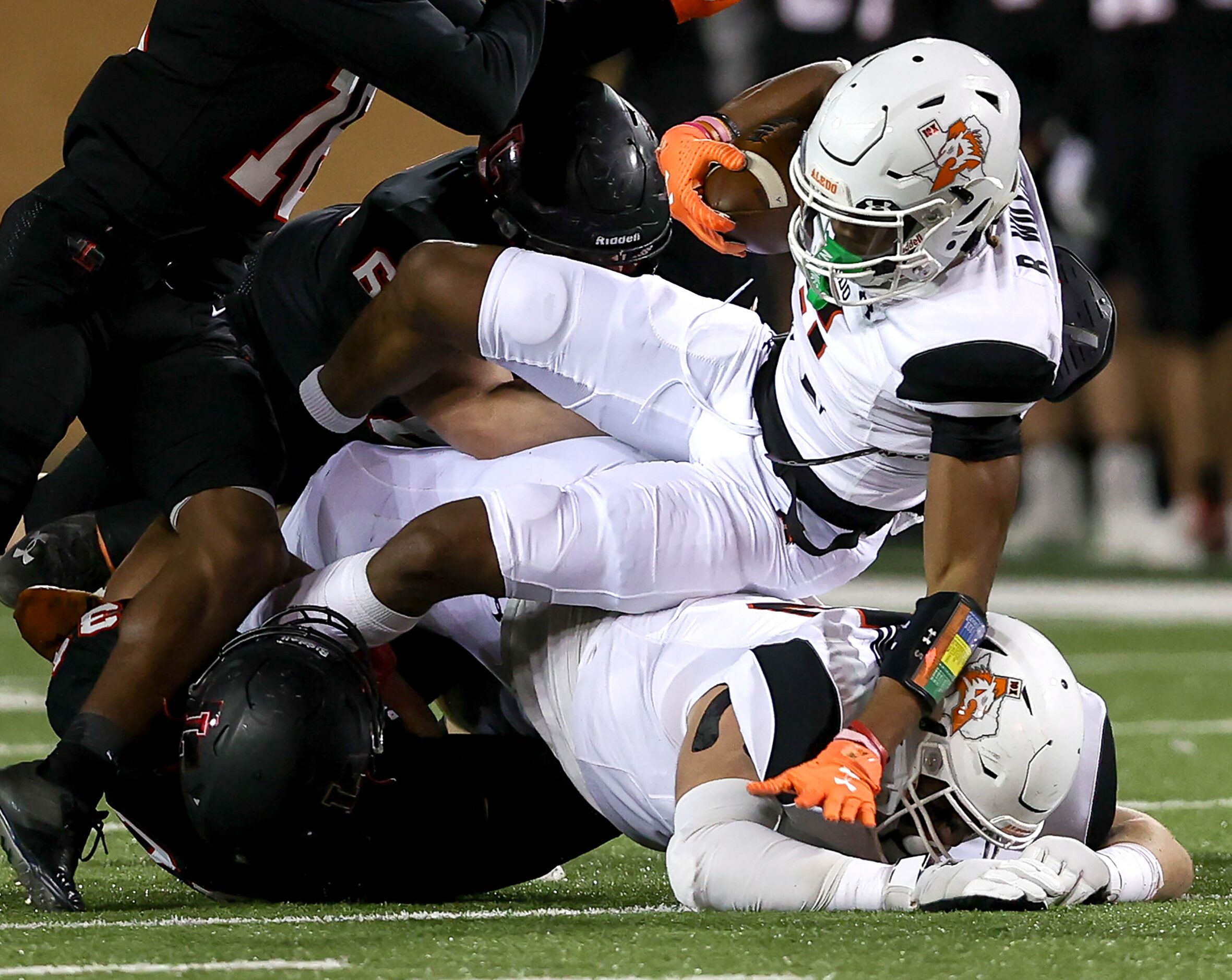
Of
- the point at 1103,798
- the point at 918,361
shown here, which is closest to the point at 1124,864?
the point at 1103,798

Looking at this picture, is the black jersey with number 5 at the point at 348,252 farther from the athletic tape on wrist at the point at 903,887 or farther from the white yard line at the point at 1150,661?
the white yard line at the point at 1150,661

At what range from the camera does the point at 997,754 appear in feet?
7.64

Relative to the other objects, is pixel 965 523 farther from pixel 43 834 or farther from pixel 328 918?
pixel 43 834

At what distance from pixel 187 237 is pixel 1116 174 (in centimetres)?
492

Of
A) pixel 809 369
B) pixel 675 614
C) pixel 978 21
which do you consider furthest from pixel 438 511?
pixel 978 21

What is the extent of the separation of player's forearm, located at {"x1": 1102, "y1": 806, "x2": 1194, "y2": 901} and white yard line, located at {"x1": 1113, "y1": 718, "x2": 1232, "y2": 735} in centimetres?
151

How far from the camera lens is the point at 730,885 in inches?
89.4

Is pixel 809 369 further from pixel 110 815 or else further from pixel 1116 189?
pixel 1116 189

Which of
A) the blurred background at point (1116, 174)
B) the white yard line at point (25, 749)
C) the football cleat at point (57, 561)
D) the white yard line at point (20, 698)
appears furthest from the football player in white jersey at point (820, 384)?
the blurred background at point (1116, 174)

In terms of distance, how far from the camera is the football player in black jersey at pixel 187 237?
2641mm

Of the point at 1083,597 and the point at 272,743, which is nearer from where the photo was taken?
the point at 272,743

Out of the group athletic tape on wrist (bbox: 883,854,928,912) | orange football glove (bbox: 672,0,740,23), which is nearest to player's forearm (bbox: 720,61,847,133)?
orange football glove (bbox: 672,0,740,23)

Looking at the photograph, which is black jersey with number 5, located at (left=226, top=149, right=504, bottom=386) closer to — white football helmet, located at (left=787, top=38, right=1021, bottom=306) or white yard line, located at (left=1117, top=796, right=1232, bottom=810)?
white football helmet, located at (left=787, top=38, right=1021, bottom=306)

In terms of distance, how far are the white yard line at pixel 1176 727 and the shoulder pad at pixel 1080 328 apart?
59.2 inches
